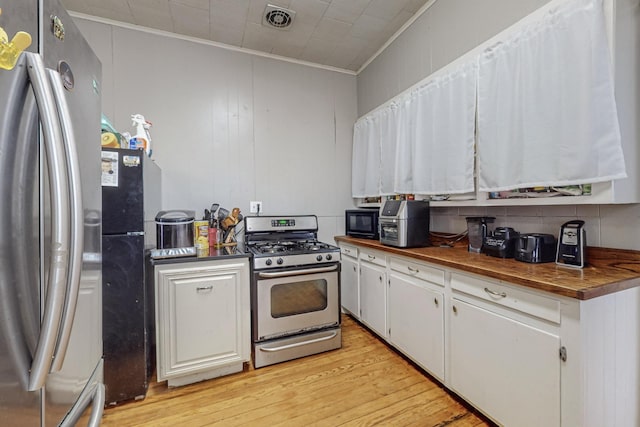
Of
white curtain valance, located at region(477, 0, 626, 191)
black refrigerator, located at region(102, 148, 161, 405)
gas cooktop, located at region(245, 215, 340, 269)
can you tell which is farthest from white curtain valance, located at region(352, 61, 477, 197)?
black refrigerator, located at region(102, 148, 161, 405)

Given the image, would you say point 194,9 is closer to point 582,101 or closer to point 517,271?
point 582,101

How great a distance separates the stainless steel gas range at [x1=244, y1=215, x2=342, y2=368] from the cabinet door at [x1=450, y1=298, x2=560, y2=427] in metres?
0.97

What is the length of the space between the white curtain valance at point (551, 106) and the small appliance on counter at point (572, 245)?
22cm

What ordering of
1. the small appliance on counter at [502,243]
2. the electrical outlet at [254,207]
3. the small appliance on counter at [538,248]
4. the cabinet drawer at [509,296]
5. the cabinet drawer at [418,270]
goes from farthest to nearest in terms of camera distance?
1. the electrical outlet at [254,207]
2. the cabinet drawer at [418,270]
3. the small appliance on counter at [502,243]
4. the small appliance on counter at [538,248]
5. the cabinet drawer at [509,296]

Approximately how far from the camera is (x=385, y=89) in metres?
2.95

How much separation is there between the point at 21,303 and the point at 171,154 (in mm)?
2350

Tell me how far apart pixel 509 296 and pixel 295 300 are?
57.5 inches

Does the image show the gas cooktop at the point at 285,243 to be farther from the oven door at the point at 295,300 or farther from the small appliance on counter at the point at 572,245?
the small appliance on counter at the point at 572,245

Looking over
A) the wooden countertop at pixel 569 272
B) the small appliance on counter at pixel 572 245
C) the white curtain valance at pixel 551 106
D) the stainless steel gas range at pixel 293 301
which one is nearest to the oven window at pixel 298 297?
the stainless steel gas range at pixel 293 301

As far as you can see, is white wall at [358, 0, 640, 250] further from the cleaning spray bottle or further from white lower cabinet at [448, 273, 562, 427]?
the cleaning spray bottle

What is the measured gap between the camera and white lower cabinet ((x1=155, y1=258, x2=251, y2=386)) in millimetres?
1896

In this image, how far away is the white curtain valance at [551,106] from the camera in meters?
1.27

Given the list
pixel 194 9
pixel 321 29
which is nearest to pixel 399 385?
pixel 321 29

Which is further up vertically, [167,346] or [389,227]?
[389,227]
